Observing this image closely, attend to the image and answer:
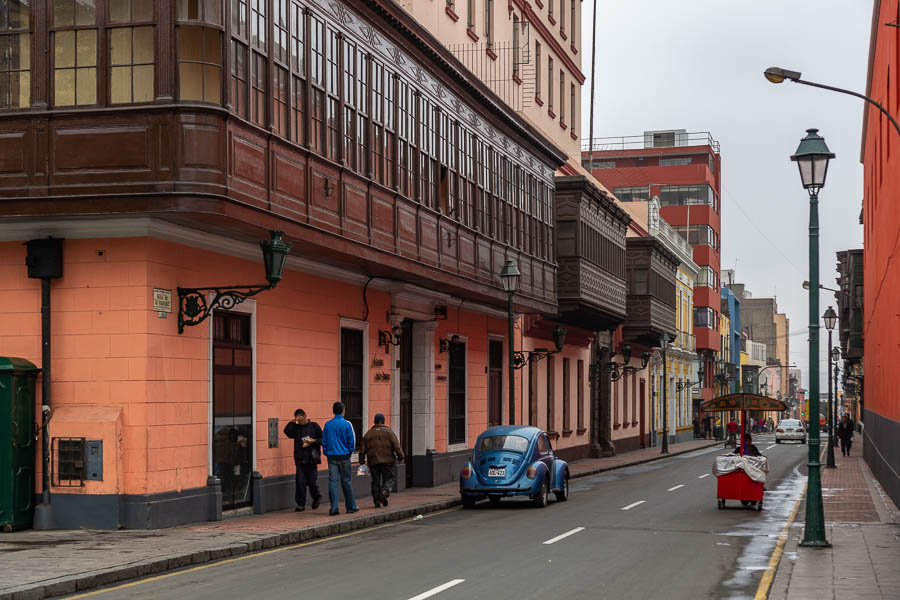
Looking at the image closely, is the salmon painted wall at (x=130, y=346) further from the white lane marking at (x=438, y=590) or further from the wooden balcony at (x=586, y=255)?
the wooden balcony at (x=586, y=255)

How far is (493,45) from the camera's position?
35219 mm

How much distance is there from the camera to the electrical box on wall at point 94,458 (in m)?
16.6

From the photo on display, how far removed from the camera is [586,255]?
38188mm

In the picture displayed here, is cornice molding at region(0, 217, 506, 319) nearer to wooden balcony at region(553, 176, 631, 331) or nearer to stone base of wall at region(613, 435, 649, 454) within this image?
wooden balcony at region(553, 176, 631, 331)

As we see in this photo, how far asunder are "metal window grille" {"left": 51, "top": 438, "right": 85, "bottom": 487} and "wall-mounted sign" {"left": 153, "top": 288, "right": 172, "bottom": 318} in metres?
2.05

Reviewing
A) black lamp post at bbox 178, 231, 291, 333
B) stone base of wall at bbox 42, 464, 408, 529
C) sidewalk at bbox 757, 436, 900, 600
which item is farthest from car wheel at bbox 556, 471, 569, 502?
black lamp post at bbox 178, 231, 291, 333

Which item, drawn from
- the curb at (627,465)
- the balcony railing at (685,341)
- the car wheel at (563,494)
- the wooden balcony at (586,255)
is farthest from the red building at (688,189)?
the car wheel at (563,494)

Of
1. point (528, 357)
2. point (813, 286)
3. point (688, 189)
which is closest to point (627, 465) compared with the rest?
point (528, 357)

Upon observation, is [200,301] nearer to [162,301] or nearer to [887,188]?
[162,301]

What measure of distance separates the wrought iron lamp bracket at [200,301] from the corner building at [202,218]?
0.18 metres

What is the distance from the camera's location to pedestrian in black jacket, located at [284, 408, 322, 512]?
20344 mm

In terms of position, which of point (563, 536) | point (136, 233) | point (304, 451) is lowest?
point (563, 536)

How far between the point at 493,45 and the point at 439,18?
524cm

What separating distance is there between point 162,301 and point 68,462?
2543mm
